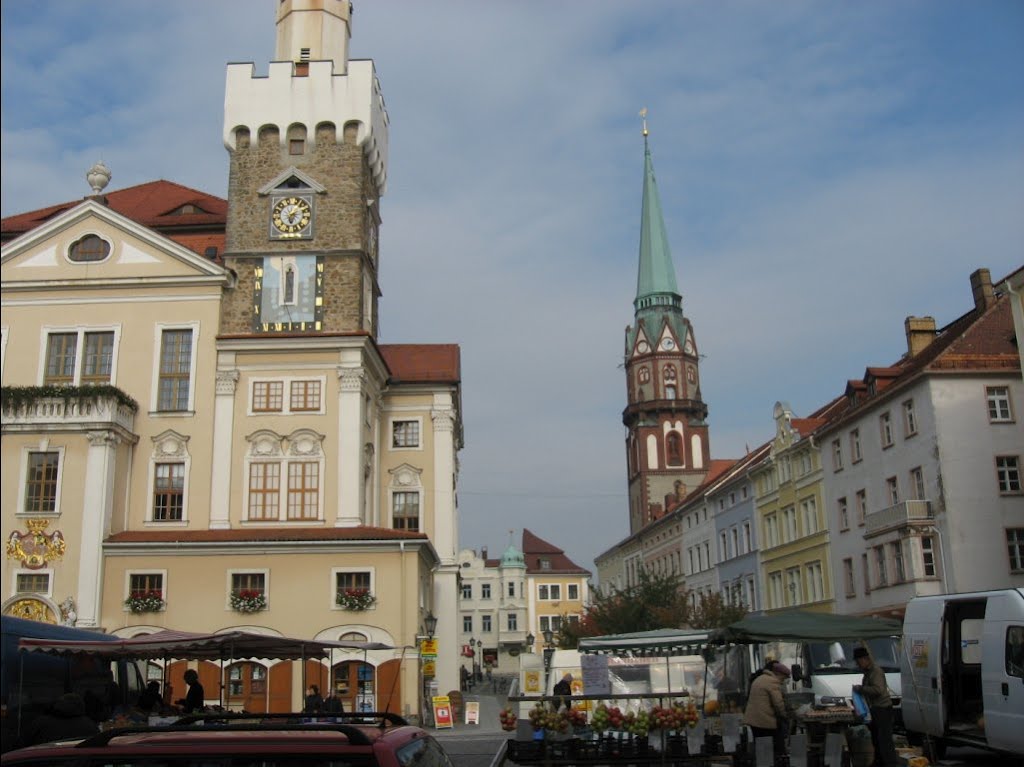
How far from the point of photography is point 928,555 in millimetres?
40688

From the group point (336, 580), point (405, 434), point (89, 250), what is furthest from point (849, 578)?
point (89, 250)

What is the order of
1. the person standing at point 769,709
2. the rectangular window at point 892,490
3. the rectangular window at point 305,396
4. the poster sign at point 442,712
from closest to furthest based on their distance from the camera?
the person standing at point 769,709 < the poster sign at point 442,712 < the rectangular window at point 305,396 < the rectangular window at point 892,490

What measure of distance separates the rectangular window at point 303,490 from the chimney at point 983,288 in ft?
92.6

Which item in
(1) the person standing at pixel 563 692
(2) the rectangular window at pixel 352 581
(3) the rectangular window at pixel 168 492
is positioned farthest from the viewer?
(3) the rectangular window at pixel 168 492

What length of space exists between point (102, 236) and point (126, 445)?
317 inches

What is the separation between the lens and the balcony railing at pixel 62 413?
120 feet

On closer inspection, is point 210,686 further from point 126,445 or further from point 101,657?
point 101,657

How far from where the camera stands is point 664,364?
389ft

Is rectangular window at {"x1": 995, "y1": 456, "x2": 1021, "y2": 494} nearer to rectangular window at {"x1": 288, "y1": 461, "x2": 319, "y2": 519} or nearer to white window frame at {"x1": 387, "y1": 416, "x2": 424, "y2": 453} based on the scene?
white window frame at {"x1": 387, "y1": 416, "x2": 424, "y2": 453}

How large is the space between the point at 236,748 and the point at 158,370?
3525 centimetres

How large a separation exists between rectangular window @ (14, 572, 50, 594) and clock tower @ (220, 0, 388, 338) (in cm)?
1032

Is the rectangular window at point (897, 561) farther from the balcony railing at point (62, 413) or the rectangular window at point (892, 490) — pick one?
the balcony railing at point (62, 413)

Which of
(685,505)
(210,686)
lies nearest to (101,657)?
(210,686)

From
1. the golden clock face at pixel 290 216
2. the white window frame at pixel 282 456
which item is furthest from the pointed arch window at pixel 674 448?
the white window frame at pixel 282 456
